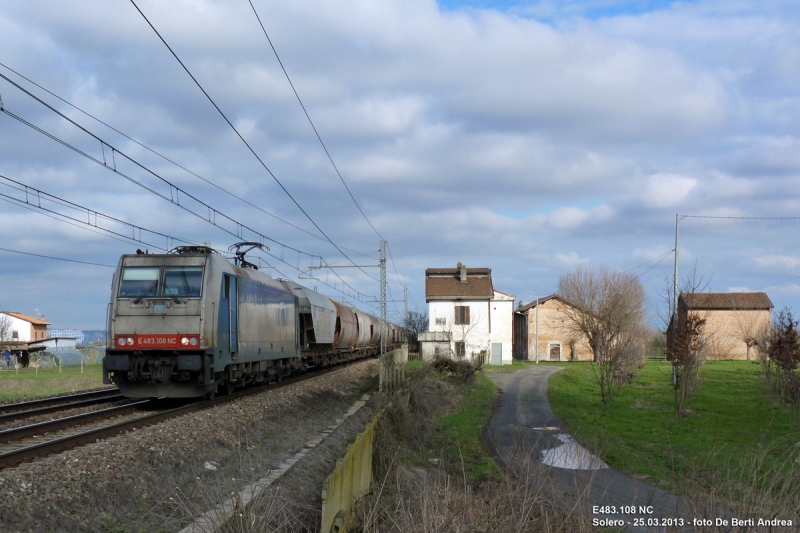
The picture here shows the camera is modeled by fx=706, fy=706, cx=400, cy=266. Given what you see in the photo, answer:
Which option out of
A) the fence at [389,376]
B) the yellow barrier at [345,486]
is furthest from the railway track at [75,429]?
the fence at [389,376]

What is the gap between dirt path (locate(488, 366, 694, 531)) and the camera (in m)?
6.66

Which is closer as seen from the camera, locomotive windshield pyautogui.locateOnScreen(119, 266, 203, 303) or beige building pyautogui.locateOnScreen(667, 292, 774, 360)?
locomotive windshield pyautogui.locateOnScreen(119, 266, 203, 303)

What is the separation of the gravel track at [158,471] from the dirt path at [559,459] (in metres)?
3.13

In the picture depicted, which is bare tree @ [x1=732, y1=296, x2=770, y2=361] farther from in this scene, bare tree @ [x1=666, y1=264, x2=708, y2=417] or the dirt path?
bare tree @ [x1=666, y1=264, x2=708, y2=417]

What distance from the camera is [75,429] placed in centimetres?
1226

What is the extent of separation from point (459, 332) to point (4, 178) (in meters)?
40.0

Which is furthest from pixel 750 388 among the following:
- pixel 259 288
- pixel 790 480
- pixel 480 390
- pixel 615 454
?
pixel 790 480

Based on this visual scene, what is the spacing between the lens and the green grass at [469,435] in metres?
13.4

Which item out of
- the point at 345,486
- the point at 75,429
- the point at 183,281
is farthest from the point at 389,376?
the point at 345,486

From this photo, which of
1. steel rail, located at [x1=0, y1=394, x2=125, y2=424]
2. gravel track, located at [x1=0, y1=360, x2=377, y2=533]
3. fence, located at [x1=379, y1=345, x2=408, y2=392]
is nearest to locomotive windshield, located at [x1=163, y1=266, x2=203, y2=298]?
gravel track, located at [x1=0, y1=360, x2=377, y2=533]

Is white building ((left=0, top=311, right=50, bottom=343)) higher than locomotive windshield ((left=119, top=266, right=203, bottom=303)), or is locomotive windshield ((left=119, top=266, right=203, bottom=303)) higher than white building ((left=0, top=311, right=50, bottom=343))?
locomotive windshield ((left=119, top=266, right=203, bottom=303))

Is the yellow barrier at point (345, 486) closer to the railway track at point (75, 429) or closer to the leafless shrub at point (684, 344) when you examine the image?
the railway track at point (75, 429)

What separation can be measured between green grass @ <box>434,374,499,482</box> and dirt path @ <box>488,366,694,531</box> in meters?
0.40

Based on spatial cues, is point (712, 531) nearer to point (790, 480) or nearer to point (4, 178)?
point (790, 480)
